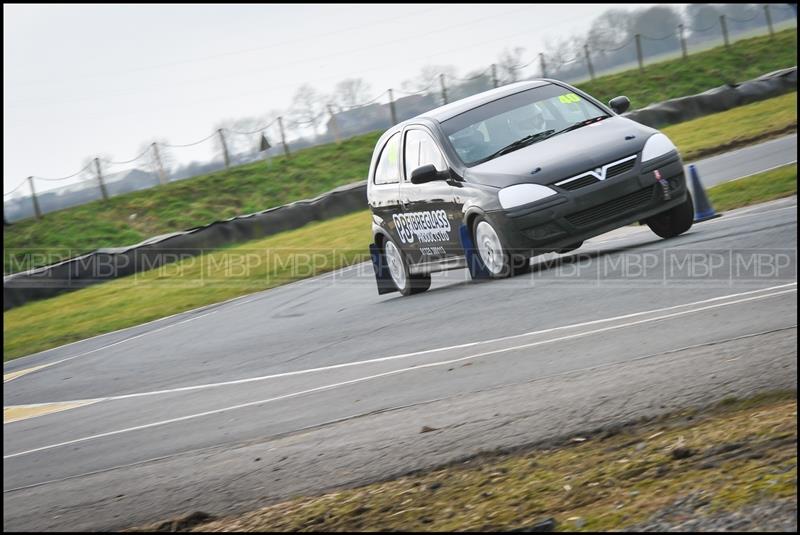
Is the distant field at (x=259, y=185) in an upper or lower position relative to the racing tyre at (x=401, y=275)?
upper

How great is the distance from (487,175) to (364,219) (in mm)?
15902

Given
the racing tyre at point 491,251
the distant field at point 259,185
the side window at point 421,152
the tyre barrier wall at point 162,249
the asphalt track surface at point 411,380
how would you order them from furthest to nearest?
1. the distant field at point 259,185
2. the tyre barrier wall at point 162,249
3. the side window at point 421,152
4. the racing tyre at point 491,251
5. the asphalt track surface at point 411,380

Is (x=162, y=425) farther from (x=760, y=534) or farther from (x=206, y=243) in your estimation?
(x=206, y=243)

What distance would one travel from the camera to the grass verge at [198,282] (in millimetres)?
19477

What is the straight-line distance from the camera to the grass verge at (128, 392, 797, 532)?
4.02 metres

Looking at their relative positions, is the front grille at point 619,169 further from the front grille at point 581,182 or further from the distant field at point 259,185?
the distant field at point 259,185

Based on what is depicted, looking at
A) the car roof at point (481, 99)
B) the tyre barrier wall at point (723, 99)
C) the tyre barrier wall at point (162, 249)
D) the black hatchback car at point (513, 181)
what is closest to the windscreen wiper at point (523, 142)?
the black hatchback car at point (513, 181)

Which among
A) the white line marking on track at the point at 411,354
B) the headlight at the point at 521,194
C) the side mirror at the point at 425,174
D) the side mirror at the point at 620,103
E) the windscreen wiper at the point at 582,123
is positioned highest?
the side mirror at the point at 620,103

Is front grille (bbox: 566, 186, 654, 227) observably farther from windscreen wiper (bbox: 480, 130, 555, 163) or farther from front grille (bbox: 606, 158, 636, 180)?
windscreen wiper (bbox: 480, 130, 555, 163)

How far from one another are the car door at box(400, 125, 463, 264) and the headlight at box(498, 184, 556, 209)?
937 millimetres

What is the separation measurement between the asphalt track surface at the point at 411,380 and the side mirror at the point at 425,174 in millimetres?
Answer: 1247

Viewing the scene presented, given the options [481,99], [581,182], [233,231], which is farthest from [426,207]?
[233,231]

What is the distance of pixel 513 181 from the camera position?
9.92 metres

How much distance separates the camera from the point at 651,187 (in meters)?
9.70
